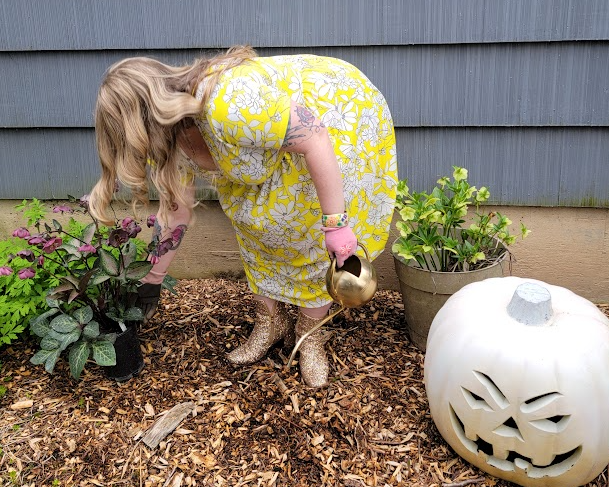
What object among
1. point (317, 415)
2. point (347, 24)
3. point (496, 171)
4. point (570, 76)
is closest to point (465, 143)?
point (496, 171)

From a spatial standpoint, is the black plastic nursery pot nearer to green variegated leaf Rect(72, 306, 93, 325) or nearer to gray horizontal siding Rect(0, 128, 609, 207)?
green variegated leaf Rect(72, 306, 93, 325)

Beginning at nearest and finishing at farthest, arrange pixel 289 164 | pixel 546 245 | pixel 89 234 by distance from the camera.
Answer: pixel 289 164
pixel 89 234
pixel 546 245

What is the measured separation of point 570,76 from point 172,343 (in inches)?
77.1

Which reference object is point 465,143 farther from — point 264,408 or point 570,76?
point 264,408

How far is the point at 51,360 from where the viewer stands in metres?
2.03

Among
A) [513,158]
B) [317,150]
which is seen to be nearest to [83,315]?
[317,150]

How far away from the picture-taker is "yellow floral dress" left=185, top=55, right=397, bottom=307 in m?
1.58

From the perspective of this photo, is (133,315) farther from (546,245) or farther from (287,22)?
(546,245)

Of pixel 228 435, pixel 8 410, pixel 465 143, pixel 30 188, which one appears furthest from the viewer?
pixel 30 188

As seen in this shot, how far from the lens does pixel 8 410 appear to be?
213cm

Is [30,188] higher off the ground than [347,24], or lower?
lower

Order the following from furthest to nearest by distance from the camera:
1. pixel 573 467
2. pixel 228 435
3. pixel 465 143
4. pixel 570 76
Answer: pixel 465 143
pixel 570 76
pixel 228 435
pixel 573 467

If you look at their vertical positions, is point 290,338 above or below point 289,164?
below

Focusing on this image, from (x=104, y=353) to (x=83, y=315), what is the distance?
0.52 ft
